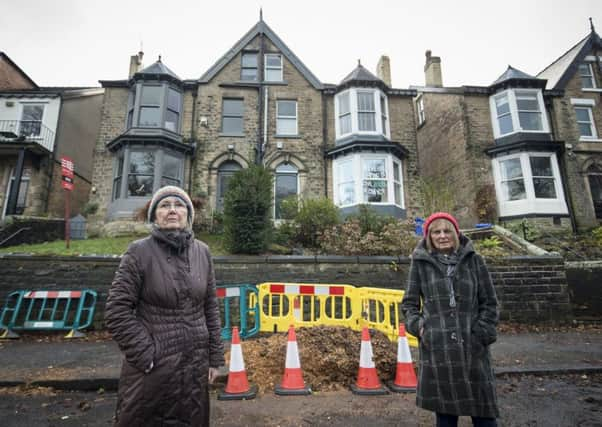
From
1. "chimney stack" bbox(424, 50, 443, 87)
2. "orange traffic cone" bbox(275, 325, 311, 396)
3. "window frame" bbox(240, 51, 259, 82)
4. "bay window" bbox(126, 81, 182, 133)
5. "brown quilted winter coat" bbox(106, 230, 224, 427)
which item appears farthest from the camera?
"chimney stack" bbox(424, 50, 443, 87)

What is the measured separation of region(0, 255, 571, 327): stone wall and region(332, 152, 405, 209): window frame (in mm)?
7009

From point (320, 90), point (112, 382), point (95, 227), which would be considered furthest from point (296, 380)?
point (320, 90)

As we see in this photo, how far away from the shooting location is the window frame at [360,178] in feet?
48.3

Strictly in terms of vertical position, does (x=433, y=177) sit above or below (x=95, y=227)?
above

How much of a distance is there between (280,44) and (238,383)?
17.6m

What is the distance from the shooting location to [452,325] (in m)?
2.29

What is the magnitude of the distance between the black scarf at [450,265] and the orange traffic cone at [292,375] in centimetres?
210

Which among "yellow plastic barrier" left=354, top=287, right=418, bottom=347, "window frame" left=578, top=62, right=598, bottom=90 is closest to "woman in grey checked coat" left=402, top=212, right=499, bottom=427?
"yellow plastic barrier" left=354, top=287, right=418, bottom=347

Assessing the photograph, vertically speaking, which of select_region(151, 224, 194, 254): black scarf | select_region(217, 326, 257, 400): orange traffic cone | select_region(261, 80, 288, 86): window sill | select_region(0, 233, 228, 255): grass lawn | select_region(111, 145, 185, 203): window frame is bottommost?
select_region(217, 326, 257, 400): orange traffic cone

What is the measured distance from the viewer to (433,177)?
63.7 ft

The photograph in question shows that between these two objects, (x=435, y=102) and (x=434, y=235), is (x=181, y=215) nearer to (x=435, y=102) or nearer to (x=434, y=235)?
(x=434, y=235)

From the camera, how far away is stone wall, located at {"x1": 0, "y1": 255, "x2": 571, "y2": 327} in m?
7.30

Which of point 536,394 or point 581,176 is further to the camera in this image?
point 581,176

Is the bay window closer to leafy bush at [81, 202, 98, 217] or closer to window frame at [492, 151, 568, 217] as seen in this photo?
leafy bush at [81, 202, 98, 217]
